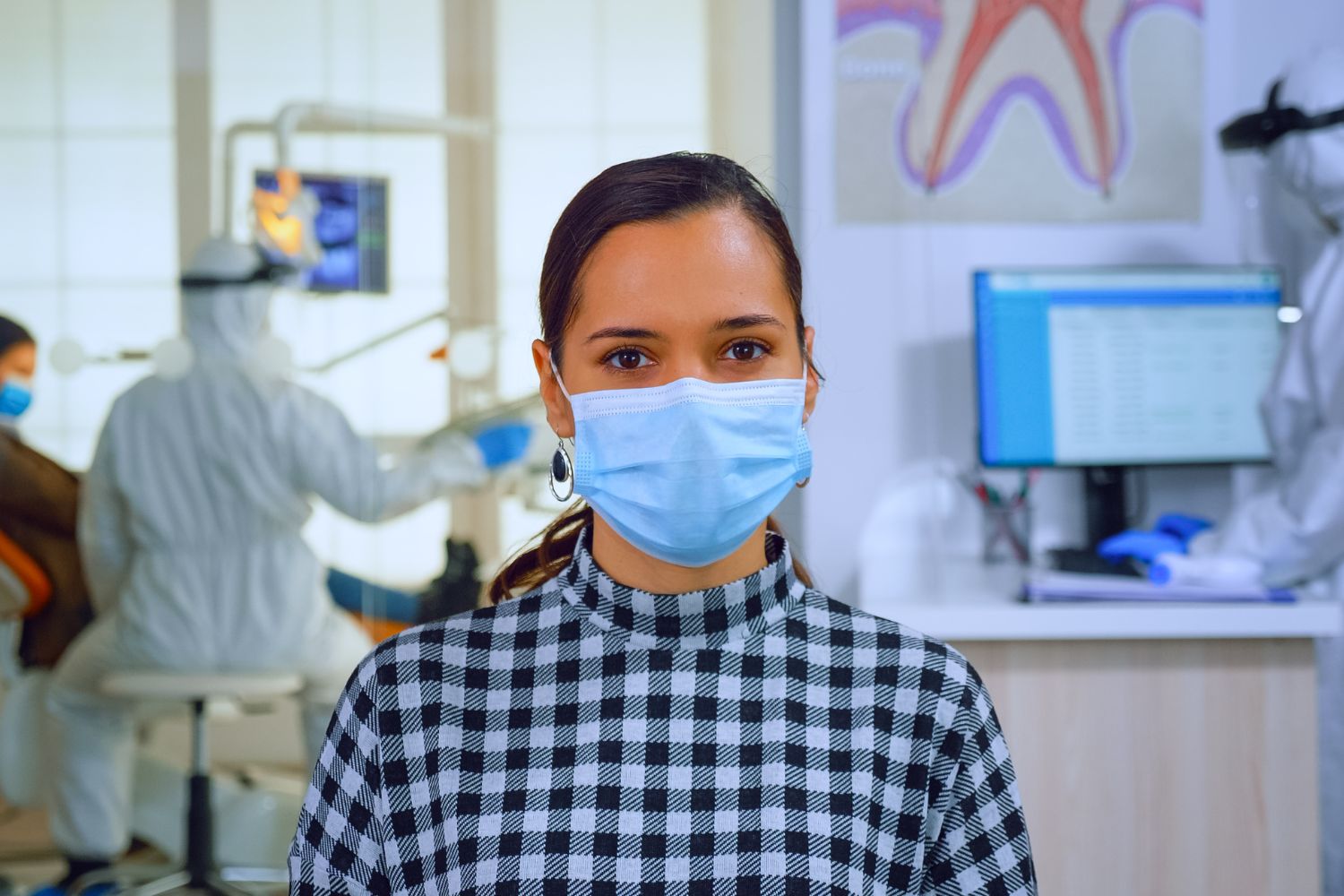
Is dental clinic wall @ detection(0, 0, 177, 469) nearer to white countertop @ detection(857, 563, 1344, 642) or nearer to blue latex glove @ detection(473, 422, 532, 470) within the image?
blue latex glove @ detection(473, 422, 532, 470)

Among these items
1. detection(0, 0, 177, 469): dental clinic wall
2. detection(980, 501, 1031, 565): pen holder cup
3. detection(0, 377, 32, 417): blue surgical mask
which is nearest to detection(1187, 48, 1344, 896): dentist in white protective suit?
detection(980, 501, 1031, 565): pen holder cup

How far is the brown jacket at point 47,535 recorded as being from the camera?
1.99m

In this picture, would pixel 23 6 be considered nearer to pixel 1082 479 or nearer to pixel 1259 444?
pixel 1082 479

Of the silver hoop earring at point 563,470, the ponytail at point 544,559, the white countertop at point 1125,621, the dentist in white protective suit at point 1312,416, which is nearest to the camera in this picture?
the silver hoop earring at point 563,470

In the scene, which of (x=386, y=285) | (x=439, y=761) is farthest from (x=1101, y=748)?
(x=386, y=285)

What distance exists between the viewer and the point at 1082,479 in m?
2.30

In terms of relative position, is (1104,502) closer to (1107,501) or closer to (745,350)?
(1107,501)

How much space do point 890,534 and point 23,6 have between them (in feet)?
5.95

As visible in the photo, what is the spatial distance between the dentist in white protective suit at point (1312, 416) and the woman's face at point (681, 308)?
1217mm

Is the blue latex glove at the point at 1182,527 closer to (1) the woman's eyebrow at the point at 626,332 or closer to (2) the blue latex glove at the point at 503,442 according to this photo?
(2) the blue latex glove at the point at 503,442

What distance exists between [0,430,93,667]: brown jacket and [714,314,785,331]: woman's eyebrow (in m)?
1.57

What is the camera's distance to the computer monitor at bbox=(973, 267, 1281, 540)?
2.12 m

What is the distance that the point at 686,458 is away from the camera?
2.85 feet

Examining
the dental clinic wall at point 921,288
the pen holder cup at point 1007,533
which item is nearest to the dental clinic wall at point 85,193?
the dental clinic wall at point 921,288
